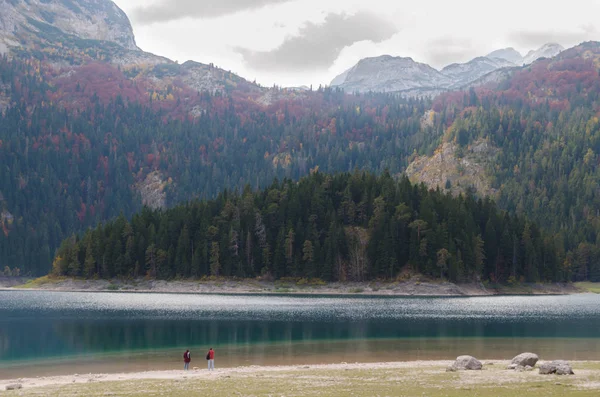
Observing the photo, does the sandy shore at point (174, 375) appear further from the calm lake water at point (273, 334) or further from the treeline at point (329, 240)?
the treeline at point (329, 240)

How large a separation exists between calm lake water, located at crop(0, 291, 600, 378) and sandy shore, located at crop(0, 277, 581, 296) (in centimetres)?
3275

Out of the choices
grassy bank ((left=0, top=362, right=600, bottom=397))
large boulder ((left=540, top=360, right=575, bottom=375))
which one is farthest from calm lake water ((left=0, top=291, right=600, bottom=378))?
large boulder ((left=540, top=360, right=575, bottom=375))

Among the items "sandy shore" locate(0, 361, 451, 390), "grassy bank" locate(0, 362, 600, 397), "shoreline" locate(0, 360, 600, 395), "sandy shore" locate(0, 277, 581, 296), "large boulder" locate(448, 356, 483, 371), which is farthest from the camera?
"sandy shore" locate(0, 277, 581, 296)

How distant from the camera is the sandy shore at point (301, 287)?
150 m

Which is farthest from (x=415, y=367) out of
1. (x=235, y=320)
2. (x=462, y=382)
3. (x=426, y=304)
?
(x=426, y=304)

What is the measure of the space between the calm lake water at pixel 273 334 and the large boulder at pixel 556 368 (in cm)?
1970

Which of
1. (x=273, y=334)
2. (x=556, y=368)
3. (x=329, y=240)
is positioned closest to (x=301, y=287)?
(x=329, y=240)

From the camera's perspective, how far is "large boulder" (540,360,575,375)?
38.5 m

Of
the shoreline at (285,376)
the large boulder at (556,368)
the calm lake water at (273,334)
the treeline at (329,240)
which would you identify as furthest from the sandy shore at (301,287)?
the large boulder at (556,368)

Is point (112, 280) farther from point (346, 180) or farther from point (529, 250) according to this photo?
point (529, 250)

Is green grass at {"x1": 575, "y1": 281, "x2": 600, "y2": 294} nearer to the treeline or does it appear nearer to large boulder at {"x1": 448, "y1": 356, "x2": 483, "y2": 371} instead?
the treeline

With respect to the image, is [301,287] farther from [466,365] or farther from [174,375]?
[466,365]

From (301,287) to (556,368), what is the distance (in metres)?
121

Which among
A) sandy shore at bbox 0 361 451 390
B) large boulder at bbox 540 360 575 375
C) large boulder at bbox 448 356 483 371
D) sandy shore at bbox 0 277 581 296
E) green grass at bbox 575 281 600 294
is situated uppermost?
large boulder at bbox 540 360 575 375
